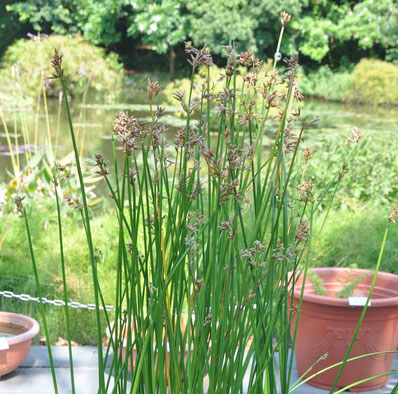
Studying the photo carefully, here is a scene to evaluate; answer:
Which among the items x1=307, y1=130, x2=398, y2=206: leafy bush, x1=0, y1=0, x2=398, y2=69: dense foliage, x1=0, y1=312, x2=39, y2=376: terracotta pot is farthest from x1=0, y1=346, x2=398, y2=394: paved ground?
x1=0, y1=0, x2=398, y2=69: dense foliage

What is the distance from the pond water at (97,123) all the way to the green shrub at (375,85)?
0.75 metres

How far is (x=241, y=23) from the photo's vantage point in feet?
52.4

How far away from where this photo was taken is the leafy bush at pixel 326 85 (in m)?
15.1

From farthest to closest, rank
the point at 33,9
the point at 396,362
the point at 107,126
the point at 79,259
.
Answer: the point at 33,9 → the point at 107,126 → the point at 79,259 → the point at 396,362

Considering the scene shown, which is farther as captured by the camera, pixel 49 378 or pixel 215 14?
pixel 215 14

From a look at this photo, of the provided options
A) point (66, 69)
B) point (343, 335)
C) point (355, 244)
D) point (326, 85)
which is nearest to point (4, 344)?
point (343, 335)

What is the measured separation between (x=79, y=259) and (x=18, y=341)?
1241 mm

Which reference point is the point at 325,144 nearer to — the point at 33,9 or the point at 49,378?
the point at 49,378

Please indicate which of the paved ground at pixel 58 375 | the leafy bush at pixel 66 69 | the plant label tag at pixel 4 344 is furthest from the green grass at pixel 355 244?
the leafy bush at pixel 66 69

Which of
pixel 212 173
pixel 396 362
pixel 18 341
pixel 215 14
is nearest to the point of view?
pixel 212 173

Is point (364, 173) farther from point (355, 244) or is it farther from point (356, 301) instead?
point (356, 301)

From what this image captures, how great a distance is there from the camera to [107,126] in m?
9.27

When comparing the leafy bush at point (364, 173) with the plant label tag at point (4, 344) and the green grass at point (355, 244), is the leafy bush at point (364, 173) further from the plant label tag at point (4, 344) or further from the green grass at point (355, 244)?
the plant label tag at point (4, 344)

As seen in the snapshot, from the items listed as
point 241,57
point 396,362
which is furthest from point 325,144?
point 241,57
